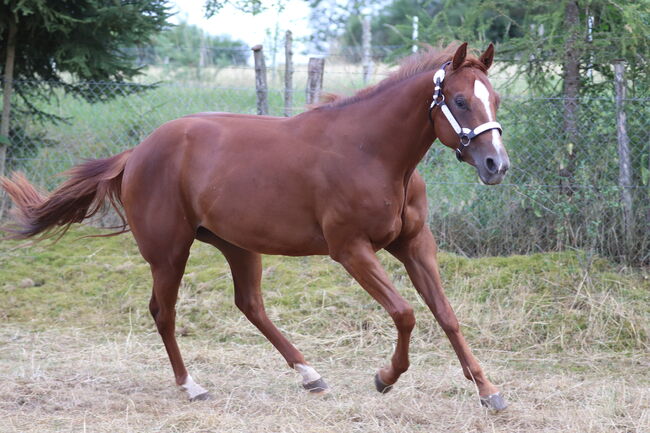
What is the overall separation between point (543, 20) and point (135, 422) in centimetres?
484

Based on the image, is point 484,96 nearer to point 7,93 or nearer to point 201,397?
point 201,397

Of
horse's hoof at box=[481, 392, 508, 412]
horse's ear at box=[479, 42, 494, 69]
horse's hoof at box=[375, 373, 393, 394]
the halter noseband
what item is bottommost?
horse's hoof at box=[375, 373, 393, 394]

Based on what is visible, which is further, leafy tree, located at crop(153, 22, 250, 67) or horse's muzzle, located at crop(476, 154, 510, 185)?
leafy tree, located at crop(153, 22, 250, 67)

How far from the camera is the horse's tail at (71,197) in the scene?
18.1ft

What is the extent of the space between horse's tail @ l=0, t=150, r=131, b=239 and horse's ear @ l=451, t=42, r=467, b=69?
2.52m

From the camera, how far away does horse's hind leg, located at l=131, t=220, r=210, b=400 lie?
5105mm

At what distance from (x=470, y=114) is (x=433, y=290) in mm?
1061

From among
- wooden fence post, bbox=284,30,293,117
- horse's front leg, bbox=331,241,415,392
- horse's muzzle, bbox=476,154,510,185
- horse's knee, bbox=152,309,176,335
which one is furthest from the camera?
wooden fence post, bbox=284,30,293,117

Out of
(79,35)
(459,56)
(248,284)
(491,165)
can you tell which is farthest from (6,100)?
(491,165)

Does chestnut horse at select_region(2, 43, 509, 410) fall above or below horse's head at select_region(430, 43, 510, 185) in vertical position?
below

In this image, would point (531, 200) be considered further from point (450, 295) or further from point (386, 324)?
point (386, 324)

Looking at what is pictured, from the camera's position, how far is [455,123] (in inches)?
158

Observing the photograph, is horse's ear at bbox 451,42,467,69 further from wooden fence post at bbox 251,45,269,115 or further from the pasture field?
wooden fence post at bbox 251,45,269,115

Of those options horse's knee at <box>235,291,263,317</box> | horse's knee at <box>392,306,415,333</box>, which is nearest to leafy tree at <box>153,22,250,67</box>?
horse's knee at <box>235,291,263,317</box>
